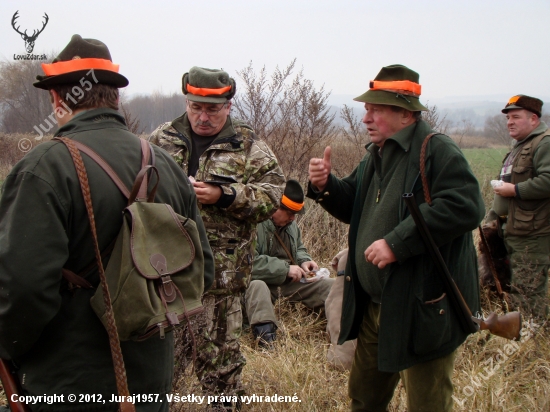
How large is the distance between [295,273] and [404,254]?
2.80 metres

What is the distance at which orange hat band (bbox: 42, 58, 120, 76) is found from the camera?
1.89 m

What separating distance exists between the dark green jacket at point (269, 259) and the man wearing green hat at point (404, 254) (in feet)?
6.86

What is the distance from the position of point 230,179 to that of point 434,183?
1.21 metres

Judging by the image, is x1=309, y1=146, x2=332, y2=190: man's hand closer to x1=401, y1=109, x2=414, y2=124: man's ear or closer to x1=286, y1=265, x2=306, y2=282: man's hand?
x1=401, y1=109, x2=414, y2=124: man's ear

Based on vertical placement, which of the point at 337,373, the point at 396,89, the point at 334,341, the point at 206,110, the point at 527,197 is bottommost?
the point at 337,373

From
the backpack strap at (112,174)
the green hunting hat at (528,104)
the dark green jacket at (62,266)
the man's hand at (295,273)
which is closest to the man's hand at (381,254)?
the dark green jacket at (62,266)

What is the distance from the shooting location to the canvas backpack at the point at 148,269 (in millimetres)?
1670

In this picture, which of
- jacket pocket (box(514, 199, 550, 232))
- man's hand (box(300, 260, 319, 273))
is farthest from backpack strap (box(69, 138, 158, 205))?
jacket pocket (box(514, 199, 550, 232))

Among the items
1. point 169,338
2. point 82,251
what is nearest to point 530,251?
point 169,338

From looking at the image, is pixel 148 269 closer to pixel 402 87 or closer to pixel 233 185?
pixel 233 185

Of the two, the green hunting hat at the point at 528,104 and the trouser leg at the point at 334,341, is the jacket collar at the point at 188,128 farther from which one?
the green hunting hat at the point at 528,104

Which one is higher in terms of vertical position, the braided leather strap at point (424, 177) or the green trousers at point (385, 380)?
the braided leather strap at point (424, 177)

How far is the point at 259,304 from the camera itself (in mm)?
4805

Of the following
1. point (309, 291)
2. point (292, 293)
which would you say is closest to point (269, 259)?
point (292, 293)
